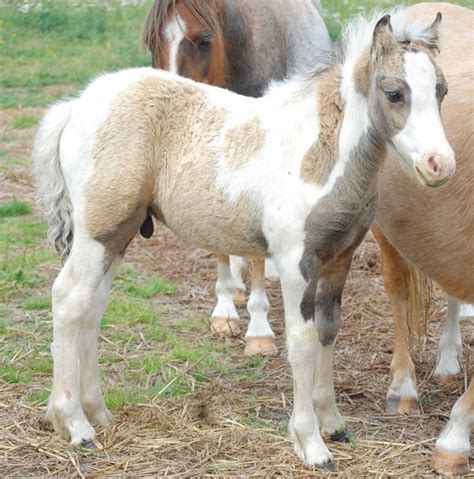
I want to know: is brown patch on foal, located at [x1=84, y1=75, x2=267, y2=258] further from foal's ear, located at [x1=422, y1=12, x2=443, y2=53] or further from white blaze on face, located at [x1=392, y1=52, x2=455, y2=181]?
foal's ear, located at [x1=422, y1=12, x2=443, y2=53]

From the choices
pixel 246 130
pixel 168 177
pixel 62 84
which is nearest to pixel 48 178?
pixel 168 177

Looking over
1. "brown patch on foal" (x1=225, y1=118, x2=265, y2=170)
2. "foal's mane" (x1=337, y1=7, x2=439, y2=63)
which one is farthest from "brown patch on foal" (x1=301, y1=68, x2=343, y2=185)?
"brown patch on foal" (x1=225, y1=118, x2=265, y2=170)

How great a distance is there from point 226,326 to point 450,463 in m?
2.06

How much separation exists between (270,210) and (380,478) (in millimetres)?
1106

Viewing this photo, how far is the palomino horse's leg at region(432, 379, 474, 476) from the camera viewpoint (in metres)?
3.93

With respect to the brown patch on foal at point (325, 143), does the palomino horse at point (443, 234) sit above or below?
below

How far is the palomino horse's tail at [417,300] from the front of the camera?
4863mm

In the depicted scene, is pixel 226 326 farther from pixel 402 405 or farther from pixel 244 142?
pixel 244 142

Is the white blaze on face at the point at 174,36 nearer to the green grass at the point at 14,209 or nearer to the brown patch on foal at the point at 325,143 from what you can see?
the brown patch on foal at the point at 325,143

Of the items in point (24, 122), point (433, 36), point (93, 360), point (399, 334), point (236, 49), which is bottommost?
point (24, 122)

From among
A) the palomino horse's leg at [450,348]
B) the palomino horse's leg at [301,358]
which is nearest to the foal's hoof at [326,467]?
the palomino horse's leg at [301,358]

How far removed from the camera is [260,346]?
543 cm

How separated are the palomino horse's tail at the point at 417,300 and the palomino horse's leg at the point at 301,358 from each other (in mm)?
1134

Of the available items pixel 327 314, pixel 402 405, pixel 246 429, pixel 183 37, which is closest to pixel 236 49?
pixel 183 37
